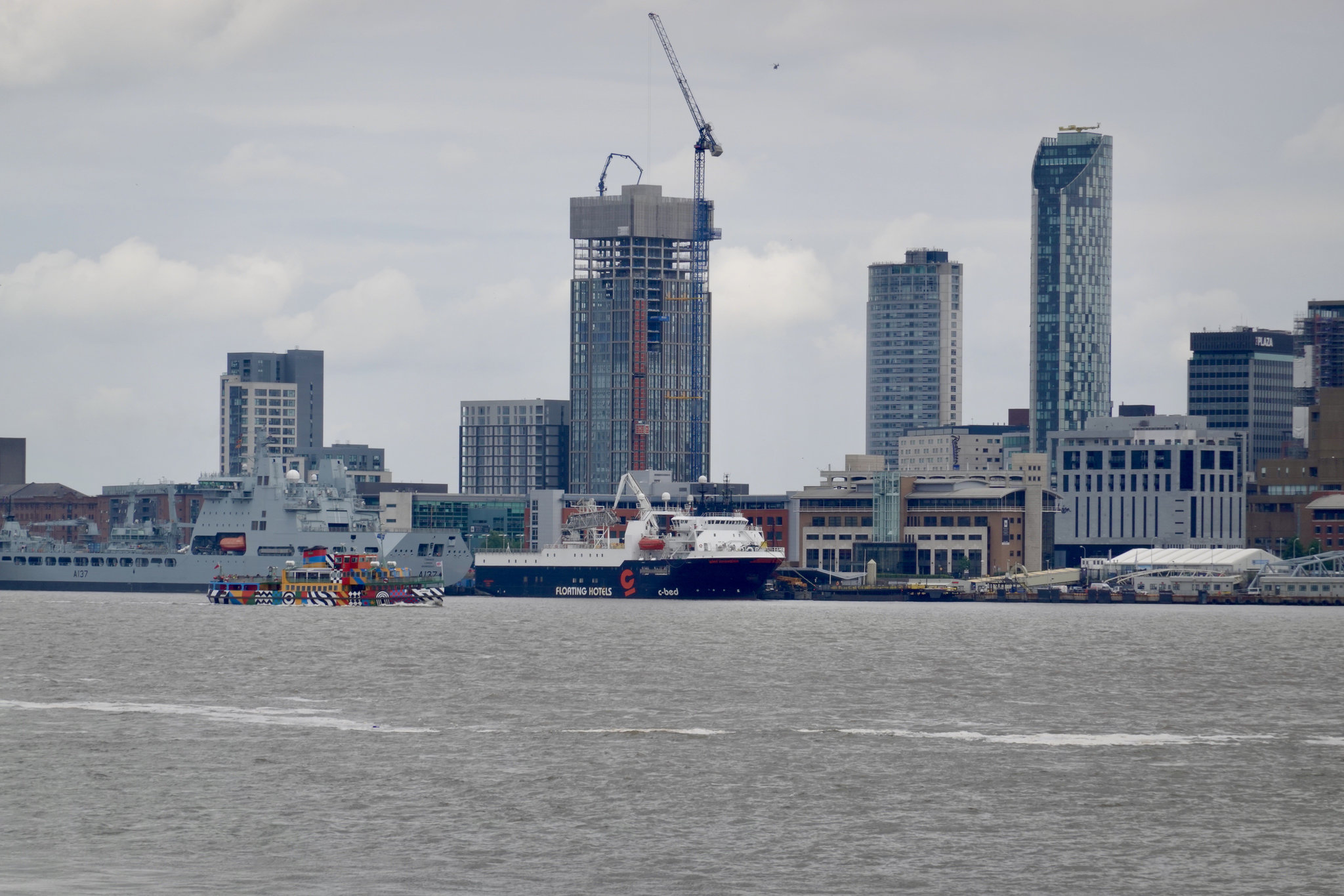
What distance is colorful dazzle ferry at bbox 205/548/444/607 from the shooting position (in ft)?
620

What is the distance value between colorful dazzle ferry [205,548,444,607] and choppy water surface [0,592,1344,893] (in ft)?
236

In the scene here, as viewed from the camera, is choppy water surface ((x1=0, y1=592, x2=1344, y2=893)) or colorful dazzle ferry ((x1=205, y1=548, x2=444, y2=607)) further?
colorful dazzle ferry ((x1=205, y1=548, x2=444, y2=607))

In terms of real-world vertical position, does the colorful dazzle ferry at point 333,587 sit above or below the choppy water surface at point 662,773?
above

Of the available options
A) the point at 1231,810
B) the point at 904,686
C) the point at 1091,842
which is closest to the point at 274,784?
the point at 1091,842

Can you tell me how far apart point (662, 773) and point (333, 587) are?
429ft

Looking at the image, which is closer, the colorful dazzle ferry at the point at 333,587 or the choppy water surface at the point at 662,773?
the choppy water surface at the point at 662,773

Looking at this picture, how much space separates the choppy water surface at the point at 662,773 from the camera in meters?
46.9

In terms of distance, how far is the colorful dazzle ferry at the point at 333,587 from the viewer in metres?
189

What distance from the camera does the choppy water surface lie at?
46875 mm

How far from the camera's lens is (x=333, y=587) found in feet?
619

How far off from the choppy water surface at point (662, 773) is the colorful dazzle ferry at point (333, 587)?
72.1 metres

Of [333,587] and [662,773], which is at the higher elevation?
[333,587]

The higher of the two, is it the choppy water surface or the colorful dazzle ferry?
the colorful dazzle ferry

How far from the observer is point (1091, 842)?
50.8m
